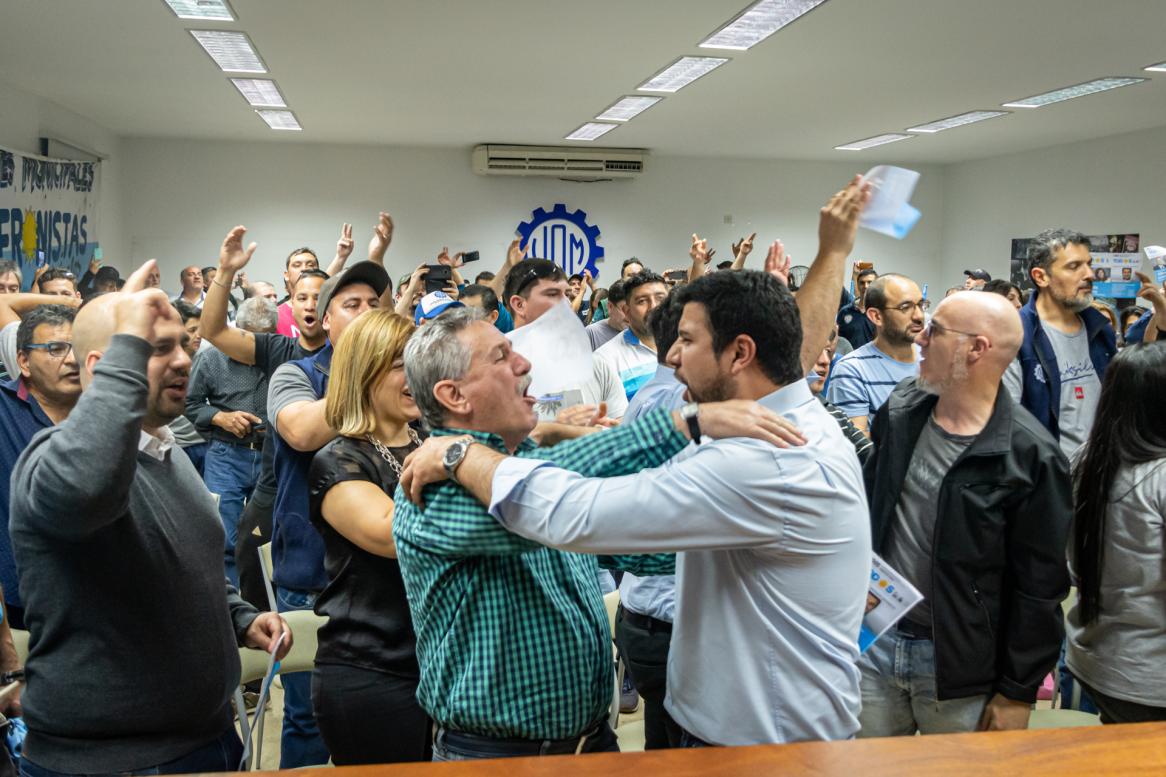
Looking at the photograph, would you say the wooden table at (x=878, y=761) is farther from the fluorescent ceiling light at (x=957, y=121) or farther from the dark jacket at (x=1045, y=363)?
the fluorescent ceiling light at (x=957, y=121)

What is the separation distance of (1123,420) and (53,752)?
2.29 metres

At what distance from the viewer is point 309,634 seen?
2549 mm

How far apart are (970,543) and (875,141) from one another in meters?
11.1

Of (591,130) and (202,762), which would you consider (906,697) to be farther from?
(591,130)

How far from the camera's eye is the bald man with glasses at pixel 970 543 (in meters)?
1.97

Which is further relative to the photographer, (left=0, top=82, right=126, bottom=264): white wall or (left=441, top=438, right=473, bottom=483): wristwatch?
(left=0, top=82, right=126, bottom=264): white wall

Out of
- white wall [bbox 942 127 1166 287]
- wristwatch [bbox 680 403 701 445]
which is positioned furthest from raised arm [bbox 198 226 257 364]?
white wall [bbox 942 127 1166 287]

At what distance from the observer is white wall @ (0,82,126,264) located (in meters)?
8.36

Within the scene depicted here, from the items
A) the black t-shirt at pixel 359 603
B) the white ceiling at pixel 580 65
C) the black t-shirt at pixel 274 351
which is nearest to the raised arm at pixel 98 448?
the black t-shirt at pixel 359 603

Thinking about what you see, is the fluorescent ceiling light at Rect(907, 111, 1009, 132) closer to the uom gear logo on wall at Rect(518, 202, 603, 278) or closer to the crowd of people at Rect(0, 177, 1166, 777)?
the uom gear logo on wall at Rect(518, 202, 603, 278)

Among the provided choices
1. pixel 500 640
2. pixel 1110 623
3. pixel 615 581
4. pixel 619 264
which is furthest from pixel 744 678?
pixel 619 264

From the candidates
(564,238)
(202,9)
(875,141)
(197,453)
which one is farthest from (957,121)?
(197,453)

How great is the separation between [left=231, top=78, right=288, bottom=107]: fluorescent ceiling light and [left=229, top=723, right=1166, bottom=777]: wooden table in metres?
8.30

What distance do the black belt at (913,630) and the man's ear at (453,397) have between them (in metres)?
1.21
